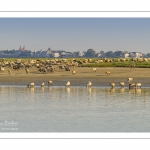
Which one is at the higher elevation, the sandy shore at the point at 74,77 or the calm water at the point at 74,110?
the sandy shore at the point at 74,77

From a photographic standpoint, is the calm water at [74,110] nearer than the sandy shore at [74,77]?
Yes

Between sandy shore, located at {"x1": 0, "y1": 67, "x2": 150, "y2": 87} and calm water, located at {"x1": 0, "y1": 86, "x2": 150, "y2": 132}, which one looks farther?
sandy shore, located at {"x1": 0, "y1": 67, "x2": 150, "y2": 87}

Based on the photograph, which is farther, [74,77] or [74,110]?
[74,77]

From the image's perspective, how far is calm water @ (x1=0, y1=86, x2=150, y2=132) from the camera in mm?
12219

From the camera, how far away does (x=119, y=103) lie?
16438 millimetres

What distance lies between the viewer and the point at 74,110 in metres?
14.8

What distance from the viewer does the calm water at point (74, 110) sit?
12.2 meters

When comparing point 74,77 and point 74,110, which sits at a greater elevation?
point 74,77

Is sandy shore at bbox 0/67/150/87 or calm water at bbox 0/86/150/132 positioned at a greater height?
sandy shore at bbox 0/67/150/87

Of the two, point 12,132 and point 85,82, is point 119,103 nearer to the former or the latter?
point 12,132
